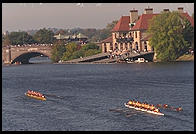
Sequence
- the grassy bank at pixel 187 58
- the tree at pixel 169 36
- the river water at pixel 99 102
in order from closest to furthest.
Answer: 1. the river water at pixel 99 102
2. the grassy bank at pixel 187 58
3. the tree at pixel 169 36

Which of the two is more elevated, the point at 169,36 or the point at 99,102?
the point at 169,36

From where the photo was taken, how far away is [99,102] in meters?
98.4

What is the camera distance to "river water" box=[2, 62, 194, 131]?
258ft

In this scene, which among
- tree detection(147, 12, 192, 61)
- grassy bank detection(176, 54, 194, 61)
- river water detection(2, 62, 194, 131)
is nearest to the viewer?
river water detection(2, 62, 194, 131)

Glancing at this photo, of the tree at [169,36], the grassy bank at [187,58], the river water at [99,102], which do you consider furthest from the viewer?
the tree at [169,36]

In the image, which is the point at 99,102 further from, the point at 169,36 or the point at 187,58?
the point at 187,58

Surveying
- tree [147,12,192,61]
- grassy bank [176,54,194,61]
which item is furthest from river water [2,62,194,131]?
tree [147,12,192,61]

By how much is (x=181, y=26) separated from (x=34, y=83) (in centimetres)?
7190

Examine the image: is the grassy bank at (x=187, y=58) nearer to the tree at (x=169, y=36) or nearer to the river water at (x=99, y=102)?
the tree at (x=169, y=36)

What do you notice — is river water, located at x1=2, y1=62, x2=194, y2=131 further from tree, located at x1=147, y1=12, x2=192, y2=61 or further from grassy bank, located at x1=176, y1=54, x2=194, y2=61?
tree, located at x1=147, y1=12, x2=192, y2=61

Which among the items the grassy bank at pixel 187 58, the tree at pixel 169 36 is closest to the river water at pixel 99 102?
the grassy bank at pixel 187 58

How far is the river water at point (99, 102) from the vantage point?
78750 millimetres

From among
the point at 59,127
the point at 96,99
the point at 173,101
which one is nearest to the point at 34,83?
the point at 96,99

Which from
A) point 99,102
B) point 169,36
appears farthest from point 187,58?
point 99,102
